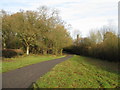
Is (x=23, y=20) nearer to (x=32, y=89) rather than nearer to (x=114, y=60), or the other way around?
(x=114, y=60)

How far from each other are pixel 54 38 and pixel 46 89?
91.3 ft

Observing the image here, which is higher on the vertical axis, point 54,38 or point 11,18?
point 11,18

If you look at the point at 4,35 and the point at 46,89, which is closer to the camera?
the point at 46,89

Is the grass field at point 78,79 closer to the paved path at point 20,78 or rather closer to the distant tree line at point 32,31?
the paved path at point 20,78

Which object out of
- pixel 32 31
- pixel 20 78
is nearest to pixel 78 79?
pixel 20 78

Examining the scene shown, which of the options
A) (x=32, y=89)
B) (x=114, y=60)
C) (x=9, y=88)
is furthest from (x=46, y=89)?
(x=114, y=60)

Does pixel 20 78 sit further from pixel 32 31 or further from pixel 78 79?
pixel 32 31

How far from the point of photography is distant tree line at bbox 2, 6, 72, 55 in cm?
2648

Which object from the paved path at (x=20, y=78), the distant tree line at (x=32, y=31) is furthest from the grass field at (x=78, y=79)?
the distant tree line at (x=32, y=31)

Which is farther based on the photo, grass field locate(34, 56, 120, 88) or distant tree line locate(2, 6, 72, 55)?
distant tree line locate(2, 6, 72, 55)

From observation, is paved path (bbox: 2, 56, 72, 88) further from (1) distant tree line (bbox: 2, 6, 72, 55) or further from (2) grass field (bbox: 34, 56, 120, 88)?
(1) distant tree line (bbox: 2, 6, 72, 55)

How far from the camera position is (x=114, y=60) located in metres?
17.8

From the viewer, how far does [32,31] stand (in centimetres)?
2764

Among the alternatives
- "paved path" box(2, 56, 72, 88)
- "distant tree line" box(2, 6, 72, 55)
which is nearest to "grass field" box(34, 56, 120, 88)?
"paved path" box(2, 56, 72, 88)
